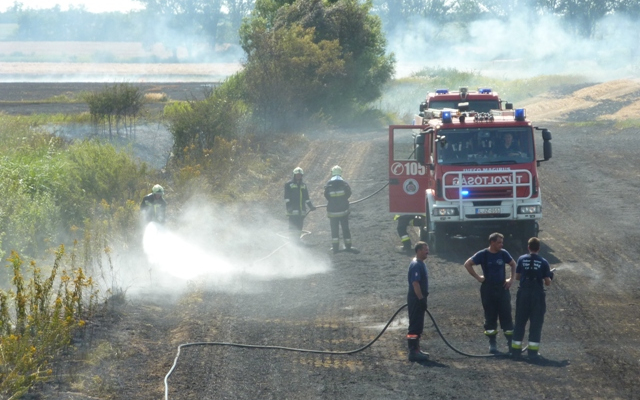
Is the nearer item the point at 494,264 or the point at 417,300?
the point at 417,300

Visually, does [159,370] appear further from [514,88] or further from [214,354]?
[514,88]

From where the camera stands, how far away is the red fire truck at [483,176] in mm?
15562

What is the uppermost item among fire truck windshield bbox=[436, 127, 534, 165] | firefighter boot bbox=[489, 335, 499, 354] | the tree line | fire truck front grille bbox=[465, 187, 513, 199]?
the tree line

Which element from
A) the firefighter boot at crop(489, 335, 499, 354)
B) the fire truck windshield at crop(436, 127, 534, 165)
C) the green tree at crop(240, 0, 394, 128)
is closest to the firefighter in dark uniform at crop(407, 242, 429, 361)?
the firefighter boot at crop(489, 335, 499, 354)

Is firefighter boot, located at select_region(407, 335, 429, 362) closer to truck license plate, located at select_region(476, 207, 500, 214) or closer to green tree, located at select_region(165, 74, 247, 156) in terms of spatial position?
truck license plate, located at select_region(476, 207, 500, 214)

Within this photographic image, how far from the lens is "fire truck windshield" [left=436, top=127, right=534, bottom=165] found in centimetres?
1573

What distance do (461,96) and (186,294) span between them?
33.8 feet

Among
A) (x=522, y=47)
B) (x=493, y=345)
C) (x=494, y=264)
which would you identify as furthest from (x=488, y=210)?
(x=522, y=47)

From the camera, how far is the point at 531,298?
10062mm

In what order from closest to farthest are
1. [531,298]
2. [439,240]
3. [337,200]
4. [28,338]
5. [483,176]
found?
[28,338]
[531,298]
[483,176]
[439,240]
[337,200]

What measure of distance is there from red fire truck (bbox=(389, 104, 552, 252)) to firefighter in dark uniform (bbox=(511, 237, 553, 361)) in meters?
5.45

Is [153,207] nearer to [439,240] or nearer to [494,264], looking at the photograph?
[439,240]

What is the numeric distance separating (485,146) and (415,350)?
676cm

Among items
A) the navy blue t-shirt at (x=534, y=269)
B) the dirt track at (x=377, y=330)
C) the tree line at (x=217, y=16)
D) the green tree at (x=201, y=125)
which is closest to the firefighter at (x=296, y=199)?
the dirt track at (x=377, y=330)
